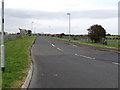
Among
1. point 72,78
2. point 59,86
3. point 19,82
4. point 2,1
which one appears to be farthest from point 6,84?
point 2,1

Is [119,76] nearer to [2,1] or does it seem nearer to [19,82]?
[19,82]

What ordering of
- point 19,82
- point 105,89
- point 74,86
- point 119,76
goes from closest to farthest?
point 105,89
point 74,86
point 19,82
point 119,76

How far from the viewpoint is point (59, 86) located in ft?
29.4

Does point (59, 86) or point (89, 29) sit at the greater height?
point (89, 29)

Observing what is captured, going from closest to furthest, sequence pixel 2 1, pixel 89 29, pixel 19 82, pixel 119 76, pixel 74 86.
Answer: pixel 74 86
pixel 19 82
pixel 119 76
pixel 2 1
pixel 89 29

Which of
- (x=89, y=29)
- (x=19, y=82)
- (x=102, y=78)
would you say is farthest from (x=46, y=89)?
(x=89, y=29)

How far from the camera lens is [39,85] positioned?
921cm

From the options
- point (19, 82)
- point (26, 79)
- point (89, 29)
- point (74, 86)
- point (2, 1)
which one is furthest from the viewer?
point (89, 29)

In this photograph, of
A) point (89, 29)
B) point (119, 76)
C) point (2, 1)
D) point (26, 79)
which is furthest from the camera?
point (89, 29)

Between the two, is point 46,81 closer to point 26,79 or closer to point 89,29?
point 26,79

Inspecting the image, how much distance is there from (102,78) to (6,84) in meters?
3.95

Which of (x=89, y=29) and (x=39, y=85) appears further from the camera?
(x=89, y=29)

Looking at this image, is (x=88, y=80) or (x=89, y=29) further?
(x=89, y=29)

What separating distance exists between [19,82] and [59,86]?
1613 mm
